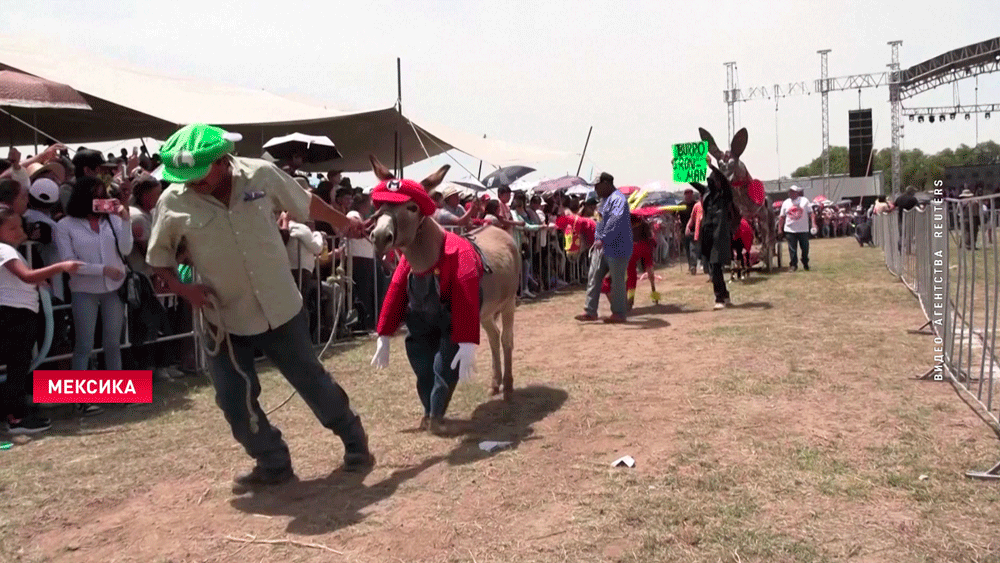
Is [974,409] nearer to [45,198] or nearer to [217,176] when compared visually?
[217,176]

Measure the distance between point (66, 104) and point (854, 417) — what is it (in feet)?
27.2

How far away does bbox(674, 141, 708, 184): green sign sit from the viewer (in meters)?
18.8

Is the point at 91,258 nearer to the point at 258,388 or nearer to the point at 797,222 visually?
the point at 258,388

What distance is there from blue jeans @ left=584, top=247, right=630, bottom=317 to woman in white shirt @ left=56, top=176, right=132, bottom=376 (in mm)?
5652

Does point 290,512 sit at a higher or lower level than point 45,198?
lower

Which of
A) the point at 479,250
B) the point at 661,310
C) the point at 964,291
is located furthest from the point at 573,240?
the point at 479,250

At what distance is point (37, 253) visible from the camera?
6754 mm

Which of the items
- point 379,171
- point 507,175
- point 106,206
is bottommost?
point 106,206

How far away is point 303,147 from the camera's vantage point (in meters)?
13.5

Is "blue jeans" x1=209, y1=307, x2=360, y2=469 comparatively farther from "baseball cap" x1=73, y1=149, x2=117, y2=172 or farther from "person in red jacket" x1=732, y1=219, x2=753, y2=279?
"person in red jacket" x1=732, y1=219, x2=753, y2=279

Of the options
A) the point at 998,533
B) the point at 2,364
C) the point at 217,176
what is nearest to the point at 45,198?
the point at 2,364

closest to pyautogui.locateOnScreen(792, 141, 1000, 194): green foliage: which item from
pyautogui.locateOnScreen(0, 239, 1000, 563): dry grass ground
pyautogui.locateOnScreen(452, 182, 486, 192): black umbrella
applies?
A: pyautogui.locateOnScreen(452, 182, 486, 192): black umbrella

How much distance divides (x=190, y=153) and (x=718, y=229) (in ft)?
28.6

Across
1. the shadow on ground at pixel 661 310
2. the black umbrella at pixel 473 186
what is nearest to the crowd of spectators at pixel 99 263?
the shadow on ground at pixel 661 310
